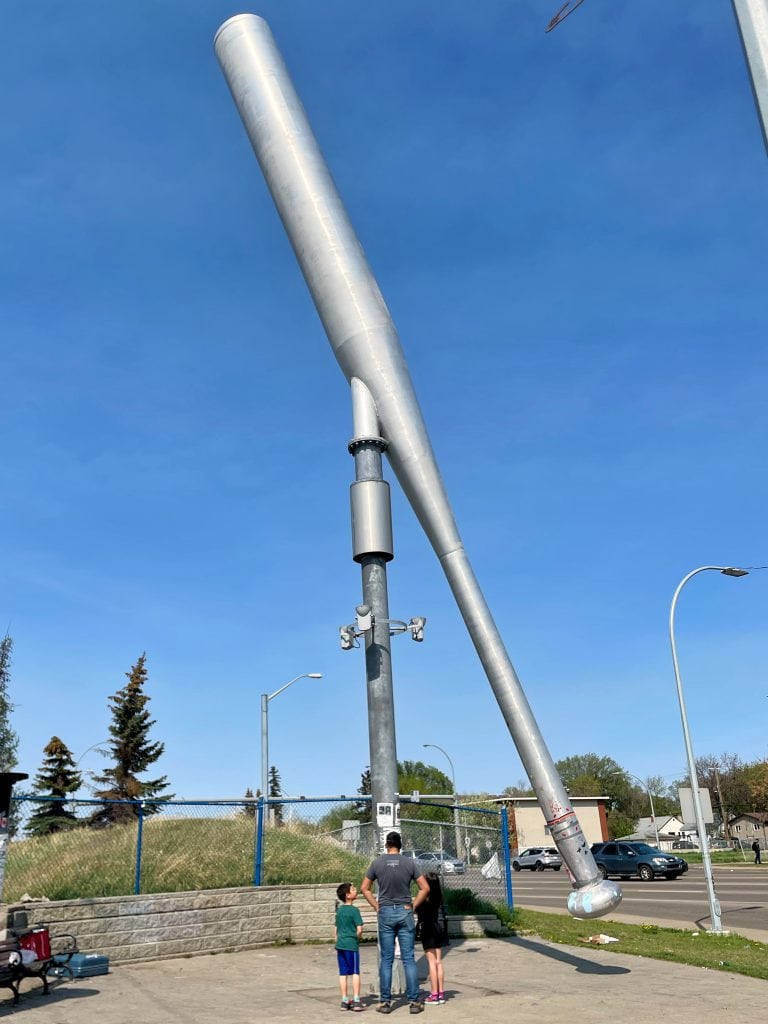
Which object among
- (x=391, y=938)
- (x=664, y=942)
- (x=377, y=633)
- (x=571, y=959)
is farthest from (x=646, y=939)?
(x=391, y=938)

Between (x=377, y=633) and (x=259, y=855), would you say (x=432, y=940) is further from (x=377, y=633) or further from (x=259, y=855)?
(x=259, y=855)

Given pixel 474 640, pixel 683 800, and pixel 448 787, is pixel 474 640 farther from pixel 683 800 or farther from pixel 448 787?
pixel 448 787

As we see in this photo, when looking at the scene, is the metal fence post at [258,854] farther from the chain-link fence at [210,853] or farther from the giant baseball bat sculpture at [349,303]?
the giant baseball bat sculpture at [349,303]

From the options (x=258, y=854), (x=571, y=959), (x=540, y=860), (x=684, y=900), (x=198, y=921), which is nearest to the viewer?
(x=571, y=959)

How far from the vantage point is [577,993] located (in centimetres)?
959

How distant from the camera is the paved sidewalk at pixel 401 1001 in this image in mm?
8414

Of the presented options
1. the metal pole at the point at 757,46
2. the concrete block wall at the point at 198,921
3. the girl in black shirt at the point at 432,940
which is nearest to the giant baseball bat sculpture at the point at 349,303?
the girl in black shirt at the point at 432,940

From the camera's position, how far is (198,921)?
502 inches

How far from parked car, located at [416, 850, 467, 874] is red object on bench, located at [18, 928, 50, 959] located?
8142 mm

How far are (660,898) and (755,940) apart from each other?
11.0 metres

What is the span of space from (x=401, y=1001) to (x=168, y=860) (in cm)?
560

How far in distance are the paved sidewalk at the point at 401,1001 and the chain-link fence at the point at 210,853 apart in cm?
128

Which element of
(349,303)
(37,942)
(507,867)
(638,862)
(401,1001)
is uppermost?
(349,303)

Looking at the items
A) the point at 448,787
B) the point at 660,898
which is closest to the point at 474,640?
the point at 660,898
